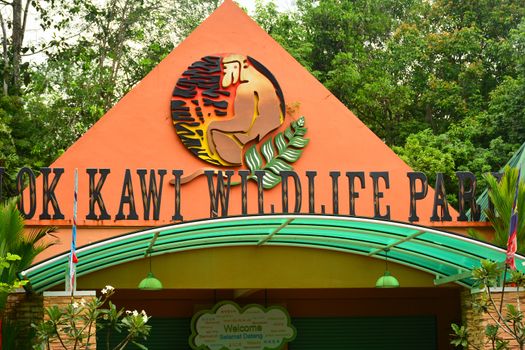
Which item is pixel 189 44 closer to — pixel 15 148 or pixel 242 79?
pixel 242 79

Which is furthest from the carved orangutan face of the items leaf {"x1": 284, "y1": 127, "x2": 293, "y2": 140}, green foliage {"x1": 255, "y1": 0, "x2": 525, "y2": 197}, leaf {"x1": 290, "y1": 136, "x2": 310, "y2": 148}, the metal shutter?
green foliage {"x1": 255, "y1": 0, "x2": 525, "y2": 197}

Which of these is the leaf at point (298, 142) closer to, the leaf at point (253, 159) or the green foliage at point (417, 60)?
the leaf at point (253, 159)

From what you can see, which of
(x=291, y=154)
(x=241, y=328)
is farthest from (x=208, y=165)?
(x=241, y=328)

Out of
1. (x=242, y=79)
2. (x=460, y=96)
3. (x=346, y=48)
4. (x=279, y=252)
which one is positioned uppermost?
(x=346, y=48)

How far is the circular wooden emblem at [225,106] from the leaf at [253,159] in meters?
0.14

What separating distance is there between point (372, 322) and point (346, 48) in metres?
15.7

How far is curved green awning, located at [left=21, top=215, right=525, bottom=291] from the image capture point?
12.6 m

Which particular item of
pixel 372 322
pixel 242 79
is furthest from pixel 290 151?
pixel 372 322

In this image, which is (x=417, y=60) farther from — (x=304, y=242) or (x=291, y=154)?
(x=304, y=242)

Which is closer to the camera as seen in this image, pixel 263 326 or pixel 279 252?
pixel 279 252

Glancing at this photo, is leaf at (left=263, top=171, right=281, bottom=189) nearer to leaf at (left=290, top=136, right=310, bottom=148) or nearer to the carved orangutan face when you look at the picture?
leaf at (left=290, top=136, right=310, bottom=148)

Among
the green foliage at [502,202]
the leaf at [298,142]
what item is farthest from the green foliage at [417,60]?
the green foliage at [502,202]

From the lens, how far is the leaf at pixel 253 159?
1666cm

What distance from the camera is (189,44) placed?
680 inches
